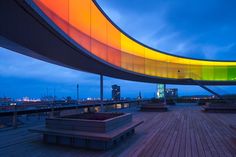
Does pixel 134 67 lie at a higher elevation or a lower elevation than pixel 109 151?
higher

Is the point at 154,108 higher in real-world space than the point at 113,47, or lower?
lower

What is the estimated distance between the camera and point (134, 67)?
71.7 feet

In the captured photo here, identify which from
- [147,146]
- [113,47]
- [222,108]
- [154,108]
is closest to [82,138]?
[147,146]

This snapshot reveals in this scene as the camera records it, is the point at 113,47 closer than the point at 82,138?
No

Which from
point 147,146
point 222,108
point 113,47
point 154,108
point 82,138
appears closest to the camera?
point 82,138

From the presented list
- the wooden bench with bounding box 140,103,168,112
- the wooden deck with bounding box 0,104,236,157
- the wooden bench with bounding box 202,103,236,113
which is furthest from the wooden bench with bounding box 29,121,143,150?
the wooden bench with bounding box 202,103,236,113

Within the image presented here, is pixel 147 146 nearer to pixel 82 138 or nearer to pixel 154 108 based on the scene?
pixel 82 138

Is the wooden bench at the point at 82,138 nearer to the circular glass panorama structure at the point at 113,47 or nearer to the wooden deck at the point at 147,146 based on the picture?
the wooden deck at the point at 147,146

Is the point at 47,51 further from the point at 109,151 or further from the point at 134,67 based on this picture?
the point at 134,67

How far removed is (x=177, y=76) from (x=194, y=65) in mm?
3919

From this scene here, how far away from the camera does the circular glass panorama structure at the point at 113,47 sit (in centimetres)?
897

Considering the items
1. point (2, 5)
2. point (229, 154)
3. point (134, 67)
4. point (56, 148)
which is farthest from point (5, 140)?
point (134, 67)

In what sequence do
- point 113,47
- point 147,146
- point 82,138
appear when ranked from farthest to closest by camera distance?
point 113,47 → point 147,146 → point 82,138

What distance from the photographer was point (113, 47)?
1744 cm
